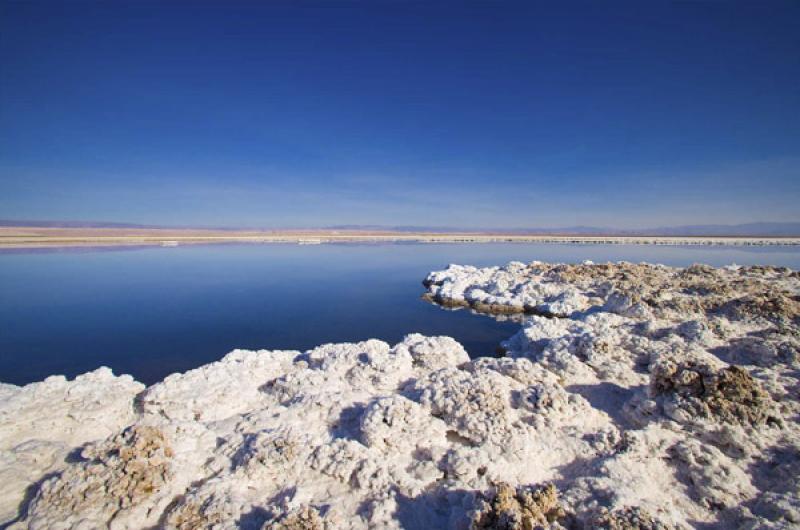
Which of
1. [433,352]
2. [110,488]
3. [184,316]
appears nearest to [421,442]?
[433,352]

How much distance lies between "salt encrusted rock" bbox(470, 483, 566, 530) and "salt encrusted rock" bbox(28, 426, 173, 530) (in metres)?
3.10

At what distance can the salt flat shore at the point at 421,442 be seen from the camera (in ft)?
11.2

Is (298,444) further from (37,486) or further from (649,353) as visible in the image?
(649,353)

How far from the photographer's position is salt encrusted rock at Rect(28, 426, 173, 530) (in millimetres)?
3402

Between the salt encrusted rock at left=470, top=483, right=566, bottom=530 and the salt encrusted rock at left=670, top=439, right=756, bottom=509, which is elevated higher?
the salt encrusted rock at left=470, top=483, right=566, bottom=530

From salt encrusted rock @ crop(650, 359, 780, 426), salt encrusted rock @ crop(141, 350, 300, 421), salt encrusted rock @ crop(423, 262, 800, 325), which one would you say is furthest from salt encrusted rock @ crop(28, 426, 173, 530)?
salt encrusted rock @ crop(423, 262, 800, 325)

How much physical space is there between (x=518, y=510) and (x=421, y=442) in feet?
5.20

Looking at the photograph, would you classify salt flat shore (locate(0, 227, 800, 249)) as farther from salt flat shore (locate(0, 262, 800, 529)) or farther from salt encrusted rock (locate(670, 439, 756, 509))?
salt encrusted rock (locate(670, 439, 756, 509))

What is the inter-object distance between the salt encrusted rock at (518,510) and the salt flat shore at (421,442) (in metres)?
0.01

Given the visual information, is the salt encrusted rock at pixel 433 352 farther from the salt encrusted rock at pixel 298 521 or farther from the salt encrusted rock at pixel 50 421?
the salt encrusted rock at pixel 50 421

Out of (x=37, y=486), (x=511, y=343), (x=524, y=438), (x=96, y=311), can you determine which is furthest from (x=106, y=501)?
(x=96, y=311)

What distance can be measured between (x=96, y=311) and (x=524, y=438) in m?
14.7

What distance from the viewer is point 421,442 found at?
14.8ft

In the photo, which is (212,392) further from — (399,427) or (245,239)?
(245,239)
